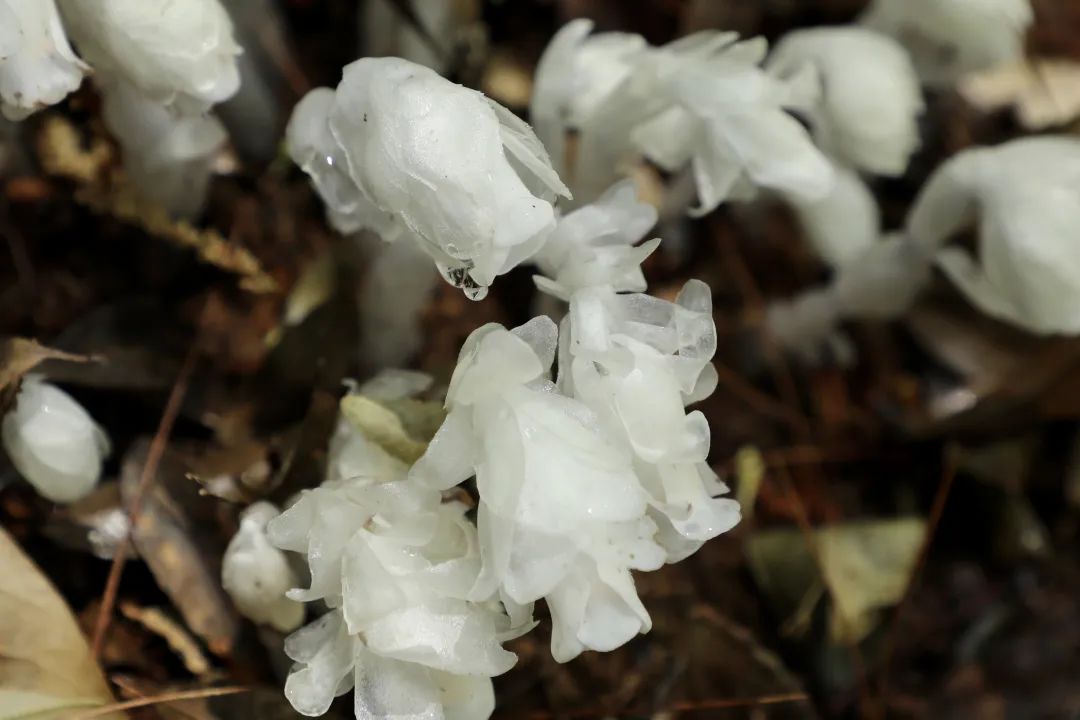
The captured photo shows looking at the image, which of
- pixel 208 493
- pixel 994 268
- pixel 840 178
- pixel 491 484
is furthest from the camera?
pixel 840 178

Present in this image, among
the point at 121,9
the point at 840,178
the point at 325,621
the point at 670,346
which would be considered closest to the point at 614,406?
the point at 670,346

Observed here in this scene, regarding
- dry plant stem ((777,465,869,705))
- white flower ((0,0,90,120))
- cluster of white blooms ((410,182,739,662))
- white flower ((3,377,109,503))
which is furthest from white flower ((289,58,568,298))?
dry plant stem ((777,465,869,705))

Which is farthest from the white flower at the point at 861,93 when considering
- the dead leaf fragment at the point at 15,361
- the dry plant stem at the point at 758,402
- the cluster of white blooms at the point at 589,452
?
the dead leaf fragment at the point at 15,361

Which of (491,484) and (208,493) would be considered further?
(208,493)

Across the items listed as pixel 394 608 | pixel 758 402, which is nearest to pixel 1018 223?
pixel 758 402

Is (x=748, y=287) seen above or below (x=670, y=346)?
below

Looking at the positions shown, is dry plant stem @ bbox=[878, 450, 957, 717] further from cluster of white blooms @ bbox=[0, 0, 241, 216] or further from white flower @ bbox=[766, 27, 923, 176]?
cluster of white blooms @ bbox=[0, 0, 241, 216]

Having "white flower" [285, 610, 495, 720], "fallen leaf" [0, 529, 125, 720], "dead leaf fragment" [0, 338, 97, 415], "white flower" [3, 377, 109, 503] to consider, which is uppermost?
"dead leaf fragment" [0, 338, 97, 415]

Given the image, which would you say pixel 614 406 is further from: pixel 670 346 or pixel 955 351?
pixel 955 351
